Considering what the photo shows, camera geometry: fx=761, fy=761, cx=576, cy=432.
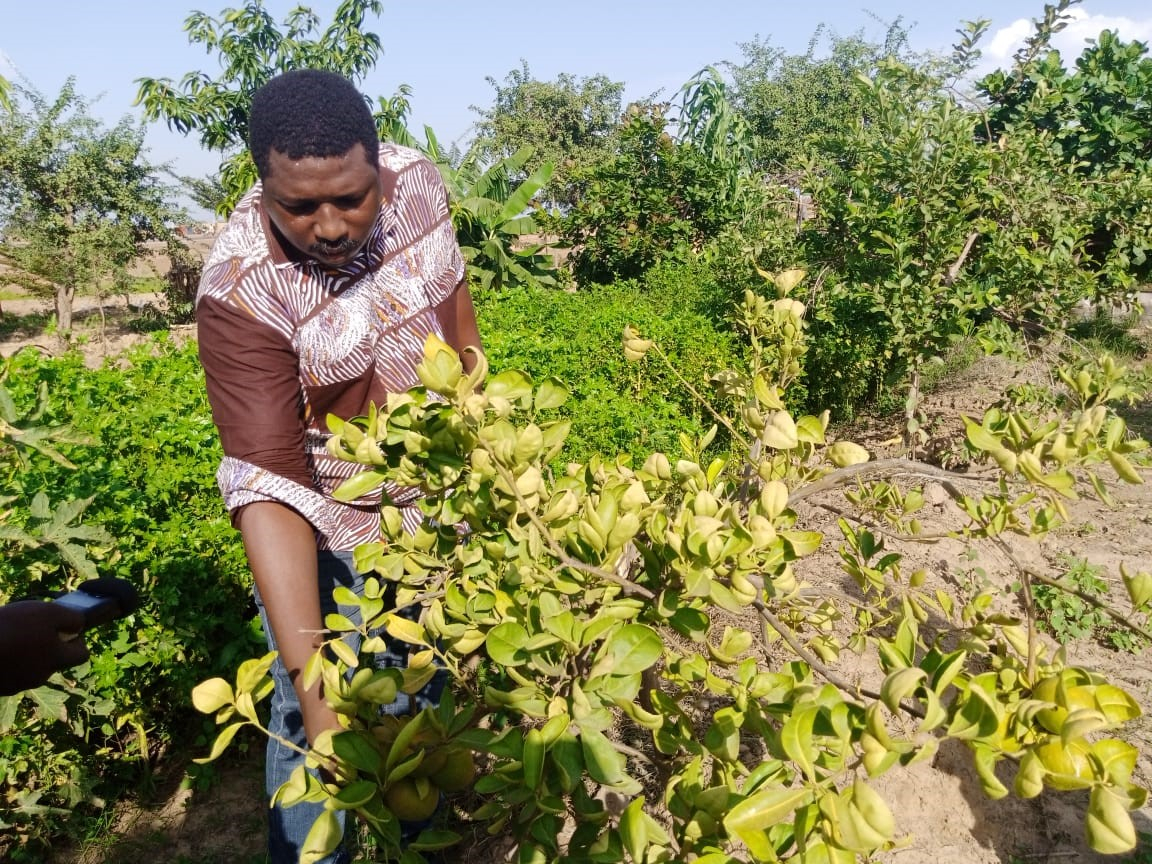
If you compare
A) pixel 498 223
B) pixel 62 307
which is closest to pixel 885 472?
pixel 498 223

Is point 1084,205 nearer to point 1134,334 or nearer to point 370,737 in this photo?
point 1134,334

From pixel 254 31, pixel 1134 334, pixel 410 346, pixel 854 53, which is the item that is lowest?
pixel 410 346

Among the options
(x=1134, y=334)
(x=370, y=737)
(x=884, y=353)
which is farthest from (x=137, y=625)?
(x=1134, y=334)

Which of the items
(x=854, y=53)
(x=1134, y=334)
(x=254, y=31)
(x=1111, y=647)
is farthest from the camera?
(x=854, y=53)

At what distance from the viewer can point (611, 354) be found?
496 cm

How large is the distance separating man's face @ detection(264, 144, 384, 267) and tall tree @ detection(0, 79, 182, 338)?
48.3 feet

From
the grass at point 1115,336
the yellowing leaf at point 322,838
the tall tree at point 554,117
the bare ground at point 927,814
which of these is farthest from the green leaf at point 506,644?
the tall tree at point 554,117

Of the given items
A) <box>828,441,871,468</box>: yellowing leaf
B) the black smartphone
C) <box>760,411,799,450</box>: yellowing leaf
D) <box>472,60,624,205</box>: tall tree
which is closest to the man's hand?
the black smartphone

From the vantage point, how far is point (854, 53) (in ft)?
87.4

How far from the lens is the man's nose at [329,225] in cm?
143

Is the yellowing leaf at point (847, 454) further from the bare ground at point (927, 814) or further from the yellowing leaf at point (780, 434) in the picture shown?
the bare ground at point (927, 814)

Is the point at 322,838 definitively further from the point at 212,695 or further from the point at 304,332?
the point at 304,332

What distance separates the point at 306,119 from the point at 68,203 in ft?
53.7

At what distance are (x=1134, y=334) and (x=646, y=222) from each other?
540cm
